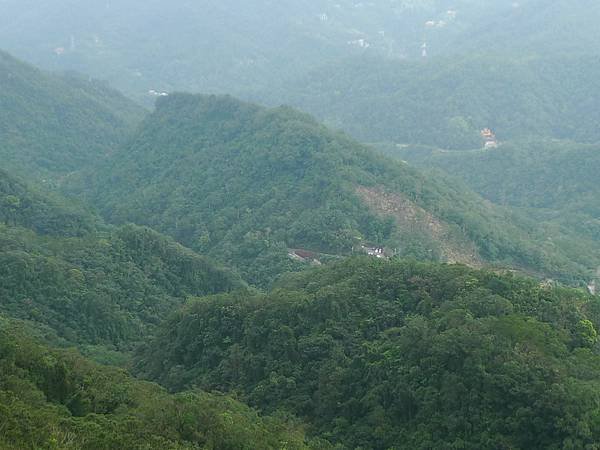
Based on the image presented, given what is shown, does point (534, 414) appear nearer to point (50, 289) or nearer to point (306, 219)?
point (50, 289)

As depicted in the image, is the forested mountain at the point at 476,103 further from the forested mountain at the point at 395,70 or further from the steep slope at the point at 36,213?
the steep slope at the point at 36,213

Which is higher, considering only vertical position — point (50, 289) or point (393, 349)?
point (393, 349)

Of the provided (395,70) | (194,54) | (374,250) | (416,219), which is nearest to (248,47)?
(194,54)

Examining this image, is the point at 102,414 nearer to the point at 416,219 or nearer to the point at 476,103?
the point at 416,219

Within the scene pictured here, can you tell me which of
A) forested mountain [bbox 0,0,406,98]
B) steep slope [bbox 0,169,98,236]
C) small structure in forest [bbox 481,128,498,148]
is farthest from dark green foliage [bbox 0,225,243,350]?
forested mountain [bbox 0,0,406,98]

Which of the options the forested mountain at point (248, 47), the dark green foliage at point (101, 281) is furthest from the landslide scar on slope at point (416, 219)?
the forested mountain at point (248, 47)

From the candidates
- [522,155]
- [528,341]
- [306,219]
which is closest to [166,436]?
[528,341]

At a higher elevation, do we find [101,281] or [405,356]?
[405,356]
